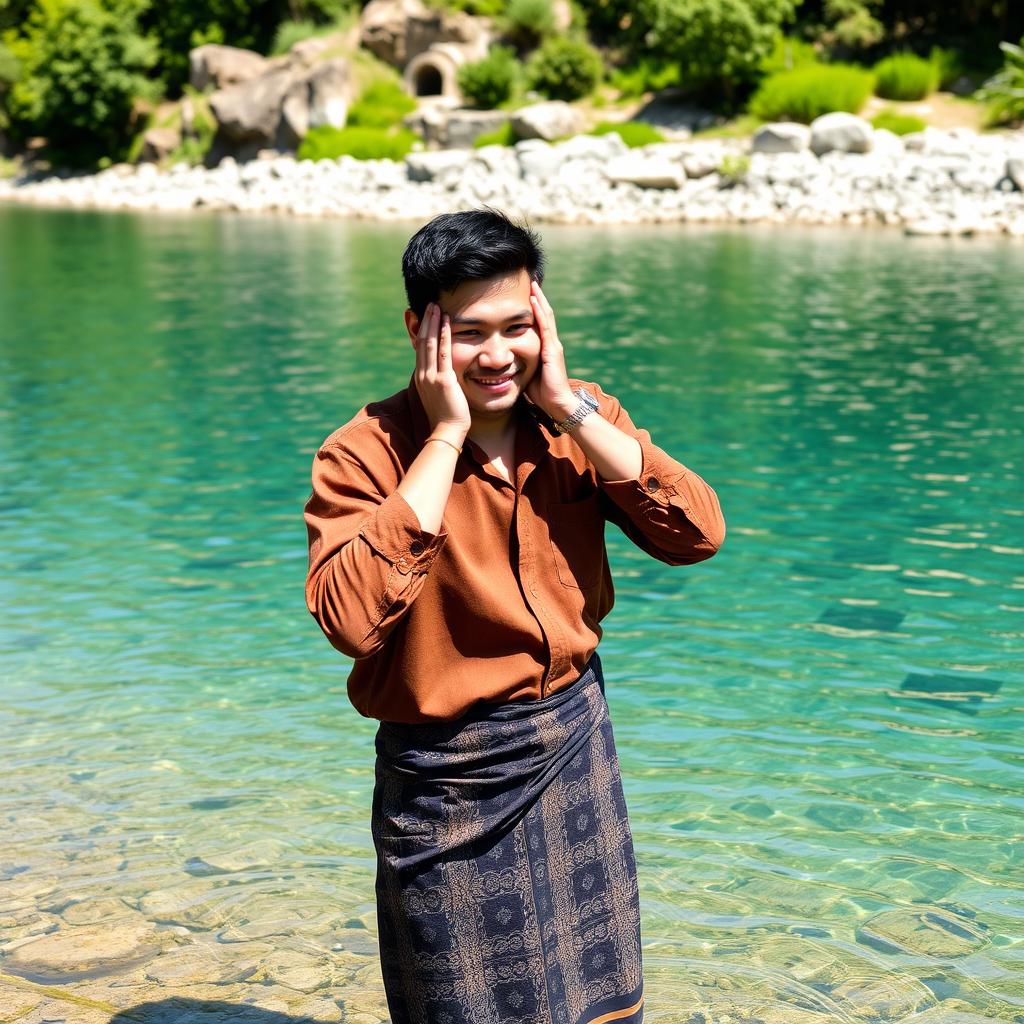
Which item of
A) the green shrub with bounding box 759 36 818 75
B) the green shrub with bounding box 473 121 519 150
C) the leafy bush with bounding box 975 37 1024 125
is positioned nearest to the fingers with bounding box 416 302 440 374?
the leafy bush with bounding box 975 37 1024 125

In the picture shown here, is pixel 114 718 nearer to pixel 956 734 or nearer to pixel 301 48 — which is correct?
pixel 956 734

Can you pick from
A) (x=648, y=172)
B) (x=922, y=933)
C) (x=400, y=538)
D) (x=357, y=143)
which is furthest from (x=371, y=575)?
(x=357, y=143)

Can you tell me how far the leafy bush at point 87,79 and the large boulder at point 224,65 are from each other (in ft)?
11.7

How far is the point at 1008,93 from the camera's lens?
33062mm

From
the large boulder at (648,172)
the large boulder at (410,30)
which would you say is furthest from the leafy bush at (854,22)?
the large boulder at (410,30)

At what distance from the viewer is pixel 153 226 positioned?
33531mm

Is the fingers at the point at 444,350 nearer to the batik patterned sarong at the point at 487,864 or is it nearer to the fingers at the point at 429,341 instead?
the fingers at the point at 429,341

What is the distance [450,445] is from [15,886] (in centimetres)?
273

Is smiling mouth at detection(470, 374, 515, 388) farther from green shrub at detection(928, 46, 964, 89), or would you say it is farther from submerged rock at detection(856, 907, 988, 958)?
green shrub at detection(928, 46, 964, 89)

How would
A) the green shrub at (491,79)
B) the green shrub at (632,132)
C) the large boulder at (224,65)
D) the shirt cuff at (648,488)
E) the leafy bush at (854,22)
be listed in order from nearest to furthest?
the shirt cuff at (648,488) → the green shrub at (632,132) → the leafy bush at (854,22) → the green shrub at (491,79) → the large boulder at (224,65)

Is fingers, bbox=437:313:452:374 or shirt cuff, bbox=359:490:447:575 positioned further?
fingers, bbox=437:313:452:374

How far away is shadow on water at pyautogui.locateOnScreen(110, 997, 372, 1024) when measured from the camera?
3.27 m

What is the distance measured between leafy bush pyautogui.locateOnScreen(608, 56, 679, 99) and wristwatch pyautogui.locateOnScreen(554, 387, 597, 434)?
1594 inches

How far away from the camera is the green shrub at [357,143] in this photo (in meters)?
40.0
